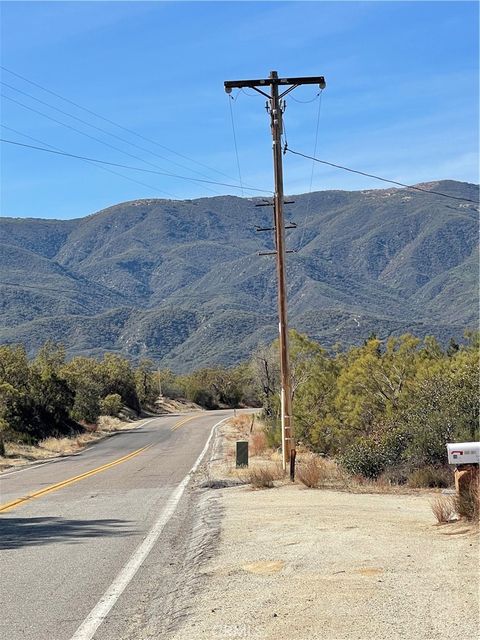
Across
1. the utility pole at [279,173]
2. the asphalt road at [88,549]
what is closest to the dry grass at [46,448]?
the asphalt road at [88,549]

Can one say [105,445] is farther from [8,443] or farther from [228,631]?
[228,631]

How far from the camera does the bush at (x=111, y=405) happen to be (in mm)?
68688

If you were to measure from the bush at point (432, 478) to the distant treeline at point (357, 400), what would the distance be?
14.2 inches

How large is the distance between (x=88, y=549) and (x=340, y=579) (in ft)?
13.5

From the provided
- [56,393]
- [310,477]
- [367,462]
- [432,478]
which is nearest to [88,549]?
[310,477]

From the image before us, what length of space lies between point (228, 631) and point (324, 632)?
77 centimetres

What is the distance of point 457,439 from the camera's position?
1688 cm

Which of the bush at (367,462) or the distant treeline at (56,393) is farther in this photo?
the distant treeline at (56,393)

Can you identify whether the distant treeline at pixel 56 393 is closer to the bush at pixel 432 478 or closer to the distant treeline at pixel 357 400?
the distant treeline at pixel 357 400

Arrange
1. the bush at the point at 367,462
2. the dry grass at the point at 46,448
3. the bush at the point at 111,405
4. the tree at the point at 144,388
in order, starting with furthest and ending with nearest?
the tree at the point at 144,388
the bush at the point at 111,405
the dry grass at the point at 46,448
the bush at the point at 367,462

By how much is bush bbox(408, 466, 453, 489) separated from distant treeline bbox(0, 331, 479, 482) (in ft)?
Result: 1.18

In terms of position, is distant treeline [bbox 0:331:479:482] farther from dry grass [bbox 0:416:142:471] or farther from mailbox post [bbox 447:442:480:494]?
mailbox post [bbox 447:442:480:494]

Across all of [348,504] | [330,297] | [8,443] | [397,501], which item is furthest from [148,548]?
[330,297]

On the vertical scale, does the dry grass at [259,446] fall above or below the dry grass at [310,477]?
below
